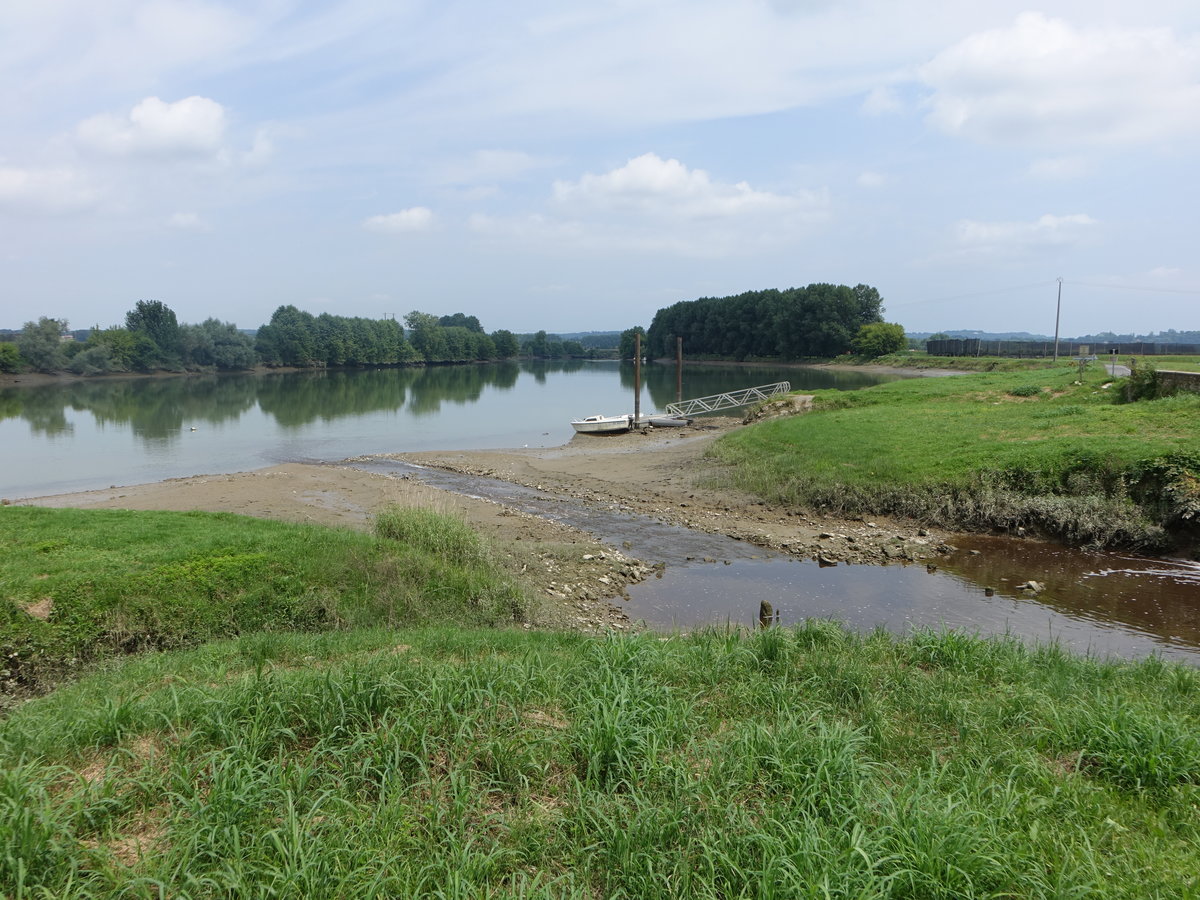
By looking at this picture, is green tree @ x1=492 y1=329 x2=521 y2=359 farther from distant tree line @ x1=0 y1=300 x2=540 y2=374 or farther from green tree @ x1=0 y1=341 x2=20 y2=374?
green tree @ x1=0 y1=341 x2=20 y2=374

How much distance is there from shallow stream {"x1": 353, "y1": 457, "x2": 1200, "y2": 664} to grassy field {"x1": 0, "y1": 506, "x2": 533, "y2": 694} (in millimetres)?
3652

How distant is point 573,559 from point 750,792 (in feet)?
34.5

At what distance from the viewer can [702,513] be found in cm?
2023

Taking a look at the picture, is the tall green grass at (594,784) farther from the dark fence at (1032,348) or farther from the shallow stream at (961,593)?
the dark fence at (1032,348)

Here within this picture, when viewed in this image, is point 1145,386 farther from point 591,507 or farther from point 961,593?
point 591,507

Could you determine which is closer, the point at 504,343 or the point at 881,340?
the point at 881,340

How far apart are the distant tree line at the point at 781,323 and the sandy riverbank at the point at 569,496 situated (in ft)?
285

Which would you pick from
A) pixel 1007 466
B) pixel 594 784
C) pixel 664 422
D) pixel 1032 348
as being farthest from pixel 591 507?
pixel 1032 348

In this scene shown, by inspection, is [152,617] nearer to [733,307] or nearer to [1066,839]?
[1066,839]

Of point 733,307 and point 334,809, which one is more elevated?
point 733,307

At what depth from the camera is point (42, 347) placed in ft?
273

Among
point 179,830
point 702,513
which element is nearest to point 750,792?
point 179,830

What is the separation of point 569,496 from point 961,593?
12.6 m

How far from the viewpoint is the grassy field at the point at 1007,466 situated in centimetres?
1578
